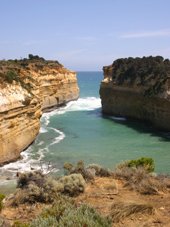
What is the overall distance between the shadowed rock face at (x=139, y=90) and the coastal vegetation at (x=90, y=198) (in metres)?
26.5

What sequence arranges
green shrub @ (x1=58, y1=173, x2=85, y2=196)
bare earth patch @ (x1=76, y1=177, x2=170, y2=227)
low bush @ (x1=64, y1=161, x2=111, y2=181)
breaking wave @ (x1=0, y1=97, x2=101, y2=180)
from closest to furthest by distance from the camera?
bare earth patch @ (x1=76, y1=177, x2=170, y2=227)
green shrub @ (x1=58, y1=173, x2=85, y2=196)
low bush @ (x1=64, y1=161, x2=111, y2=181)
breaking wave @ (x1=0, y1=97, x2=101, y2=180)

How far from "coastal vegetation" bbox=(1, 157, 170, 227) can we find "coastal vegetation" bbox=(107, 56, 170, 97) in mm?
28777

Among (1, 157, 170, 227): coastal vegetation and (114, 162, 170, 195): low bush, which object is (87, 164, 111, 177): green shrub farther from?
(114, 162, 170, 195): low bush

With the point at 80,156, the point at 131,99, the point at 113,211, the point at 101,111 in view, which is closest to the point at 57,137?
the point at 80,156

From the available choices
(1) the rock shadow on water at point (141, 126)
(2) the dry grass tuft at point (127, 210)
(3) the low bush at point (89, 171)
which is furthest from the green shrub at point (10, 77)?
(2) the dry grass tuft at point (127, 210)

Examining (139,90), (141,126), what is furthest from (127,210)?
(139,90)

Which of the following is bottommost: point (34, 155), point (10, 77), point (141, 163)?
point (34, 155)

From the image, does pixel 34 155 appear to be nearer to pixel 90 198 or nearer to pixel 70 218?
pixel 90 198

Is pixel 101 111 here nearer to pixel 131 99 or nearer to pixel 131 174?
pixel 131 99

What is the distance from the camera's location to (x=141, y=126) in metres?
41.0

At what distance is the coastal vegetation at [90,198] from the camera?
7492mm

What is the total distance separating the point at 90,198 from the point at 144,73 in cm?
3671

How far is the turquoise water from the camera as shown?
25.4 meters

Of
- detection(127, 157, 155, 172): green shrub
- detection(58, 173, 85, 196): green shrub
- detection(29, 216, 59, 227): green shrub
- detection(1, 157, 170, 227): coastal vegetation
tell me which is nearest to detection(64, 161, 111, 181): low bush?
detection(1, 157, 170, 227): coastal vegetation
